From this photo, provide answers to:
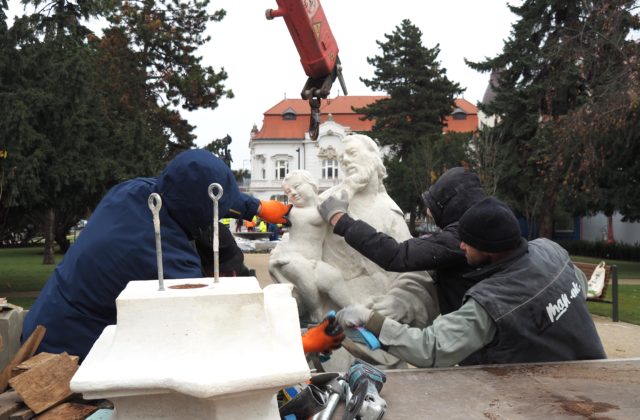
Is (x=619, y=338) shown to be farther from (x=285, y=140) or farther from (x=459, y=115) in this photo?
(x=459, y=115)

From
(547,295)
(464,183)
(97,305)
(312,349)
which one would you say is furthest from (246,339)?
(464,183)

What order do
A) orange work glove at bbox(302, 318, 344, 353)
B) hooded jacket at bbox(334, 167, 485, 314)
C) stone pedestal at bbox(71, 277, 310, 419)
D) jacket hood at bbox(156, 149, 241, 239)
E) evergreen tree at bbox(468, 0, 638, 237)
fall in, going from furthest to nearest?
evergreen tree at bbox(468, 0, 638, 237)
hooded jacket at bbox(334, 167, 485, 314)
jacket hood at bbox(156, 149, 241, 239)
orange work glove at bbox(302, 318, 344, 353)
stone pedestal at bbox(71, 277, 310, 419)

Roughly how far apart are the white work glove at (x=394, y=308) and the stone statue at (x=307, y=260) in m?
0.29

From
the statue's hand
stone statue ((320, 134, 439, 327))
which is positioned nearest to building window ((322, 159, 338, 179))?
stone statue ((320, 134, 439, 327))

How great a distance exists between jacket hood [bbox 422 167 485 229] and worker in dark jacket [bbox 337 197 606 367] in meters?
0.61

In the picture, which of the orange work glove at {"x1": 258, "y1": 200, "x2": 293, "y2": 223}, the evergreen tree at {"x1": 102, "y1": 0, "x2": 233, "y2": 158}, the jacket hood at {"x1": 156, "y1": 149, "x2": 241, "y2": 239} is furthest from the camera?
the evergreen tree at {"x1": 102, "y1": 0, "x2": 233, "y2": 158}

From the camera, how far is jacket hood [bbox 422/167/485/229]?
3.58 m

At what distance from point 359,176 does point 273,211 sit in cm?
72

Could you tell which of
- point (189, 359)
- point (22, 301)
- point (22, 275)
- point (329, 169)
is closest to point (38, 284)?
point (22, 275)

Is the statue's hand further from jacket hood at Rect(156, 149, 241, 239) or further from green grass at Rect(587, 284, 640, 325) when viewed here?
green grass at Rect(587, 284, 640, 325)

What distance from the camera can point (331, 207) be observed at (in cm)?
418

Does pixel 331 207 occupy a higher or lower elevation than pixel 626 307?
higher

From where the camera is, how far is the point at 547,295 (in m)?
2.71

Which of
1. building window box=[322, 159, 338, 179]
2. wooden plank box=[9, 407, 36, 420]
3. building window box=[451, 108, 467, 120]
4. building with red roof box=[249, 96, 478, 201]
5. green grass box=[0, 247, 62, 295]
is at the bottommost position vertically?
green grass box=[0, 247, 62, 295]
